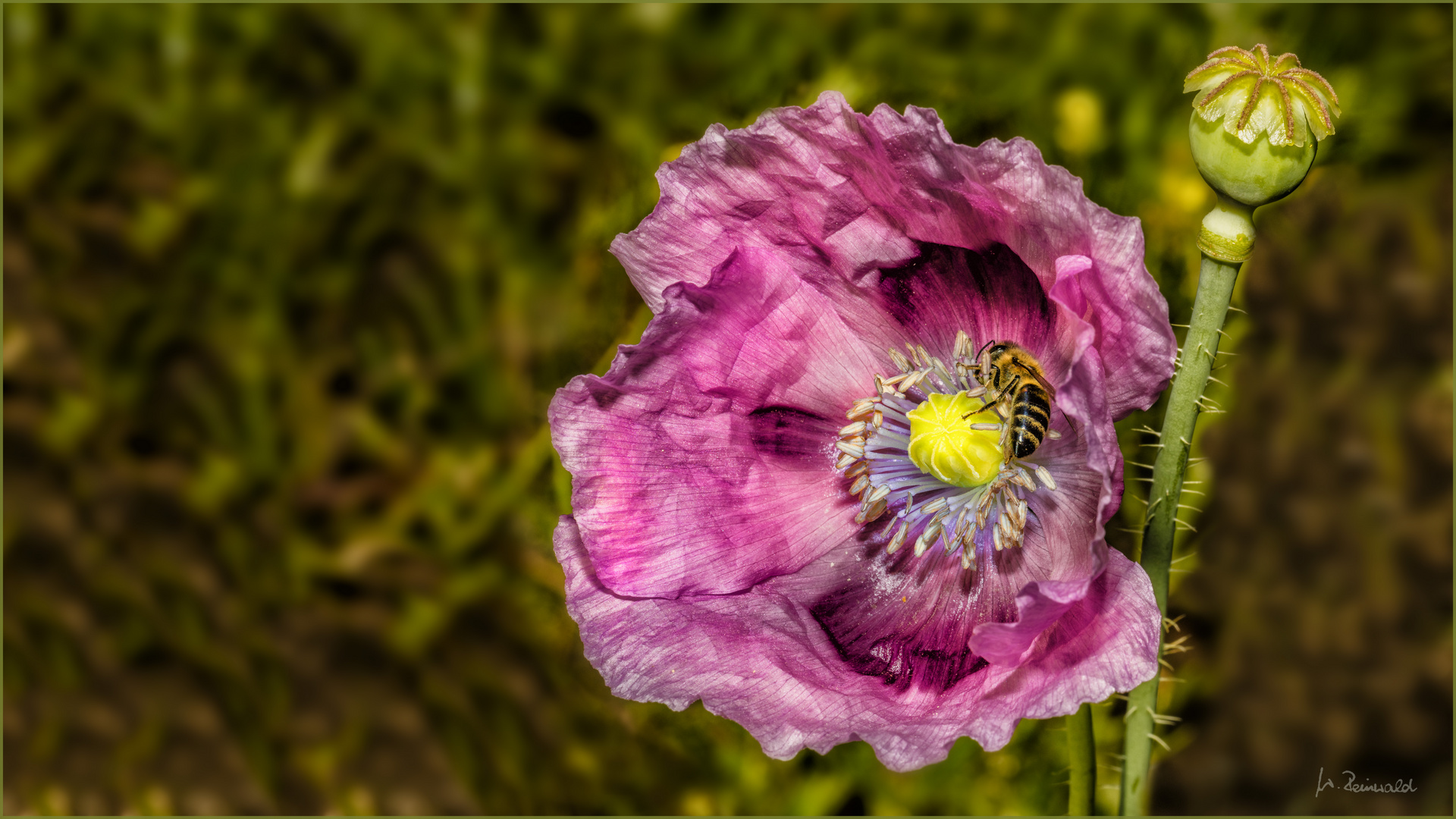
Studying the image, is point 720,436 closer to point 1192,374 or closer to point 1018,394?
point 1018,394

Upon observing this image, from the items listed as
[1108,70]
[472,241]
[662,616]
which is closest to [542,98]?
[472,241]

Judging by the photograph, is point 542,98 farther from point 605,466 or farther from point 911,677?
point 911,677

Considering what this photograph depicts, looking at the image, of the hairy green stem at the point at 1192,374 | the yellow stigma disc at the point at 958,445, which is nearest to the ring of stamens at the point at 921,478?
the yellow stigma disc at the point at 958,445

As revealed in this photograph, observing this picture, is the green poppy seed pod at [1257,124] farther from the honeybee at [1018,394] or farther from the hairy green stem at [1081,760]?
the hairy green stem at [1081,760]

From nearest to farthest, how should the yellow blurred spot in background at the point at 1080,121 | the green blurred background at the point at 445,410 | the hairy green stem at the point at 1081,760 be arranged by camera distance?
the hairy green stem at the point at 1081,760
the yellow blurred spot in background at the point at 1080,121
the green blurred background at the point at 445,410

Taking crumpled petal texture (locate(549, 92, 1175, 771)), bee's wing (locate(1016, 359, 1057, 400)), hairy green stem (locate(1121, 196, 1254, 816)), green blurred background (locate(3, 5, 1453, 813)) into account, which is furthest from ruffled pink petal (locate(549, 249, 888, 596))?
green blurred background (locate(3, 5, 1453, 813))

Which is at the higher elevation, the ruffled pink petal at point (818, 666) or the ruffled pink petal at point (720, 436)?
the ruffled pink petal at point (720, 436)

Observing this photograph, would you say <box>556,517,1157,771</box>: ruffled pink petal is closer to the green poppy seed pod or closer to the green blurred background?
the green poppy seed pod

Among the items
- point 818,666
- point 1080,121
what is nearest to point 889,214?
point 818,666
